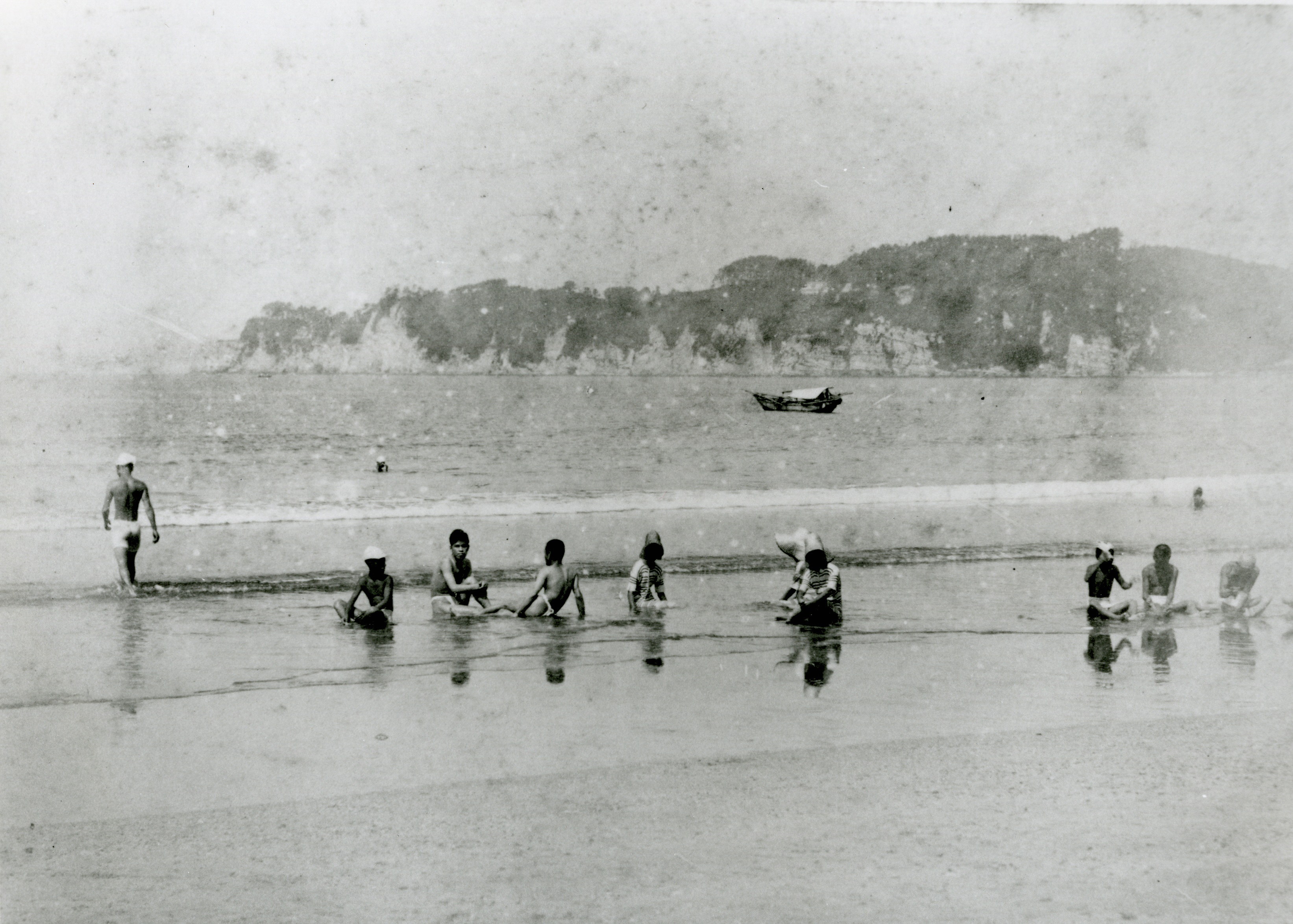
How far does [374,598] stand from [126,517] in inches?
133

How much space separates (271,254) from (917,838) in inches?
A: 365

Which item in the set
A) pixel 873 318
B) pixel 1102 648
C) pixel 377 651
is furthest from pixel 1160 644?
pixel 873 318

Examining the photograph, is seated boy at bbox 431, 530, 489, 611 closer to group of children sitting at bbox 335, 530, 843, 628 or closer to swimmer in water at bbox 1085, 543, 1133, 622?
group of children sitting at bbox 335, 530, 843, 628

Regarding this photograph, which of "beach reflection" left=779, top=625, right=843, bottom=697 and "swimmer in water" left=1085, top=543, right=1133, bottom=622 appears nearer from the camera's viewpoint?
"beach reflection" left=779, top=625, right=843, bottom=697

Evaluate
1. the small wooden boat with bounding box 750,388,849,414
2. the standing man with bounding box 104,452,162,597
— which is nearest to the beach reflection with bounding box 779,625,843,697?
the standing man with bounding box 104,452,162,597

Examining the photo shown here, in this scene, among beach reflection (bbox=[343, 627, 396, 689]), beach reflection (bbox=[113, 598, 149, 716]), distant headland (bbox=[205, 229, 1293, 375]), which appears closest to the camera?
beach reflection (bbox=[113, 598, 149, 716])

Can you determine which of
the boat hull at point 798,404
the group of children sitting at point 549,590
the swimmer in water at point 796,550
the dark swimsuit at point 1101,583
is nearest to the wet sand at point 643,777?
the group of children sitting at point 549,590

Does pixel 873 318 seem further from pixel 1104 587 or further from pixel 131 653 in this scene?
pixel 131 653

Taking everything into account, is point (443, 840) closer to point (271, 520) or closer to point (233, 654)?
point (233, 654)

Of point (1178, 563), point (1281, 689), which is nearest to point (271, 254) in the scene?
point (1281, 689)

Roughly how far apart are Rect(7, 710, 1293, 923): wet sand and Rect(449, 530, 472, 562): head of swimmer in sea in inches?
169

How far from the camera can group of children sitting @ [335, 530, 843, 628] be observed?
33.4 feet

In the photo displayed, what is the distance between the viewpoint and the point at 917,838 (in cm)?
561

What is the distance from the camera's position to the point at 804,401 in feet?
186
